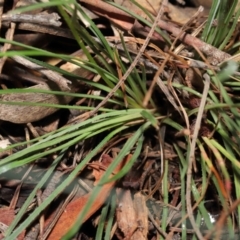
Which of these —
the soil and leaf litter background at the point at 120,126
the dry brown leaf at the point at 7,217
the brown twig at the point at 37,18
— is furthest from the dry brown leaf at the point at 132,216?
the brown twig at the point at 37,18

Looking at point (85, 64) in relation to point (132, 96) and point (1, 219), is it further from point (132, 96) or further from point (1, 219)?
point (1, 219)

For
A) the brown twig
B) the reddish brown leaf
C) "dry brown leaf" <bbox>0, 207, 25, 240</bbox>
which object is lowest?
"dry brown leaf" <bbox>0, 207, 25, 240</bbox>

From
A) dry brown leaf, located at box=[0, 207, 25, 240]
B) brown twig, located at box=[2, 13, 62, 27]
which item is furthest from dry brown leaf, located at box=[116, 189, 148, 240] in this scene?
brown twig, located at box=[2, 13, 62, 27]

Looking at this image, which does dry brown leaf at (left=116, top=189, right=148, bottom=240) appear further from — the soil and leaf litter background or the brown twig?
the brown twig

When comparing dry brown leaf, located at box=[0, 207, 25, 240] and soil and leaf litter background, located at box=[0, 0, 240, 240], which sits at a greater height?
soil and leaf litter background, located at box=[0, 0, 240, 240]

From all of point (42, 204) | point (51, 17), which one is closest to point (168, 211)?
point (42, 204)

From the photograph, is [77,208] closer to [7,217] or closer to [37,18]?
[7,217]

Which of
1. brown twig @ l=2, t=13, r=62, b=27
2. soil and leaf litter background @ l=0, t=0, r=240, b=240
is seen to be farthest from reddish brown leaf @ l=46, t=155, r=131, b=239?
brown twig @ l=2, t=13, r=62, b=27

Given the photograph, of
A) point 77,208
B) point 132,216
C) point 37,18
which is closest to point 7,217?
point 77,208
